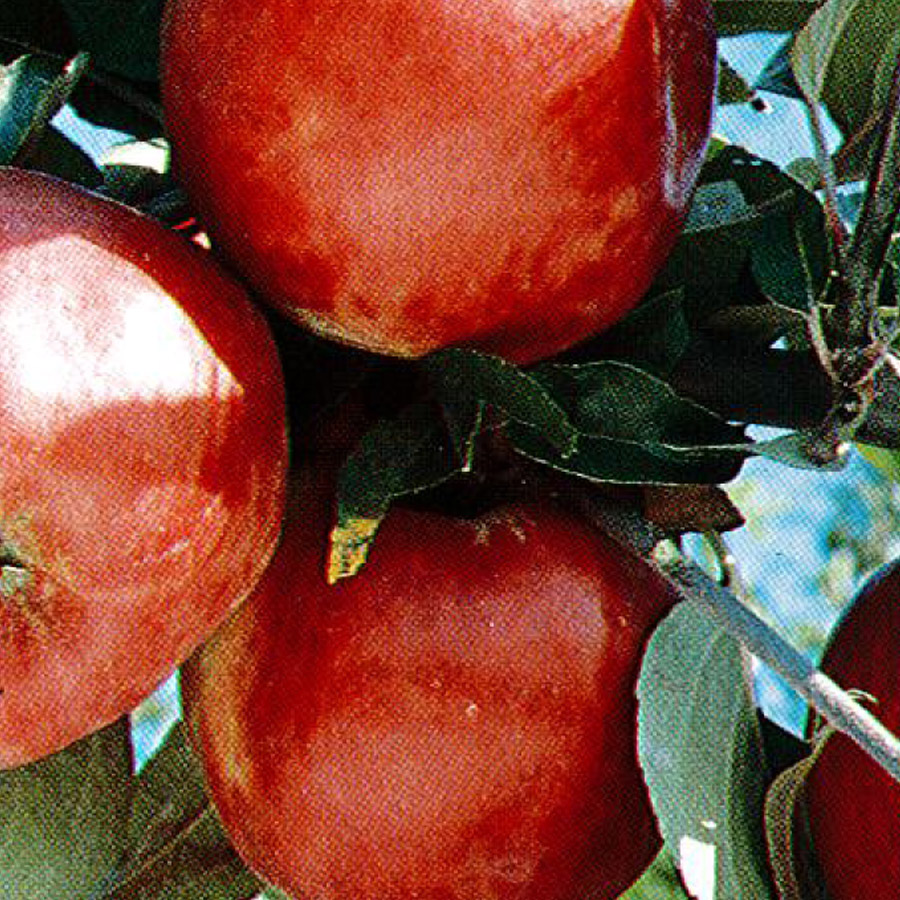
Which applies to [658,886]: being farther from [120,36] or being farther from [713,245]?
[120,36]

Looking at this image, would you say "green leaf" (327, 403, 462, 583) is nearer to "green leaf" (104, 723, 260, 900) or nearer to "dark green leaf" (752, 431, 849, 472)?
"dark green leaf" (752, 431, 849, 472)

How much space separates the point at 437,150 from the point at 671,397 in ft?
0.42

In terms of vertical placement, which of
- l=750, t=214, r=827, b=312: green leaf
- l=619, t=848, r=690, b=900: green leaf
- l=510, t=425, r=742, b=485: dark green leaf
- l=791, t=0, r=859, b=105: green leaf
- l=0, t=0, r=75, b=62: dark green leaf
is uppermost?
l=791, t=0, r=859, b=105: green leaf

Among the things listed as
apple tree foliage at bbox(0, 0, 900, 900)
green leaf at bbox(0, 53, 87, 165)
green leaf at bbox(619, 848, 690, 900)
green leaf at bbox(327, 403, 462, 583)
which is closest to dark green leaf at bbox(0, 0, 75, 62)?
apple tree foliage at bbox(0, 0, 900, 900)

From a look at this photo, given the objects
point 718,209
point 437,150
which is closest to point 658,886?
point 718,209

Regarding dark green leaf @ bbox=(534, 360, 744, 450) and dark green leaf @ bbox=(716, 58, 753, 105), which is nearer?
dark green leaf @ bbox=(534, 360, 744, 450)

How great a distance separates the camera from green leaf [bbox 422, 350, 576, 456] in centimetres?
63

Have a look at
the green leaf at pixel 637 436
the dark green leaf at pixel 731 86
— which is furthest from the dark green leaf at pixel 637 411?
the dark green leaf at pixel 731 86

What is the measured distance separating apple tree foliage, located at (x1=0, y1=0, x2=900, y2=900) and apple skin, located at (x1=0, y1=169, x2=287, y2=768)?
0.06 meters

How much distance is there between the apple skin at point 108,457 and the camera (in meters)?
0.56

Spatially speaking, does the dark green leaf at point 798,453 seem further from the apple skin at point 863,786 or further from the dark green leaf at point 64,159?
the dark green leaf at point 64,159

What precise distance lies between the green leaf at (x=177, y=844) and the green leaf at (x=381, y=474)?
20cm

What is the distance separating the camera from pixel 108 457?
1.86 ft

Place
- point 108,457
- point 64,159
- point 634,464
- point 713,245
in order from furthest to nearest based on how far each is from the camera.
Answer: point 64,159, point 713,245, point 634,464, point 108,457
